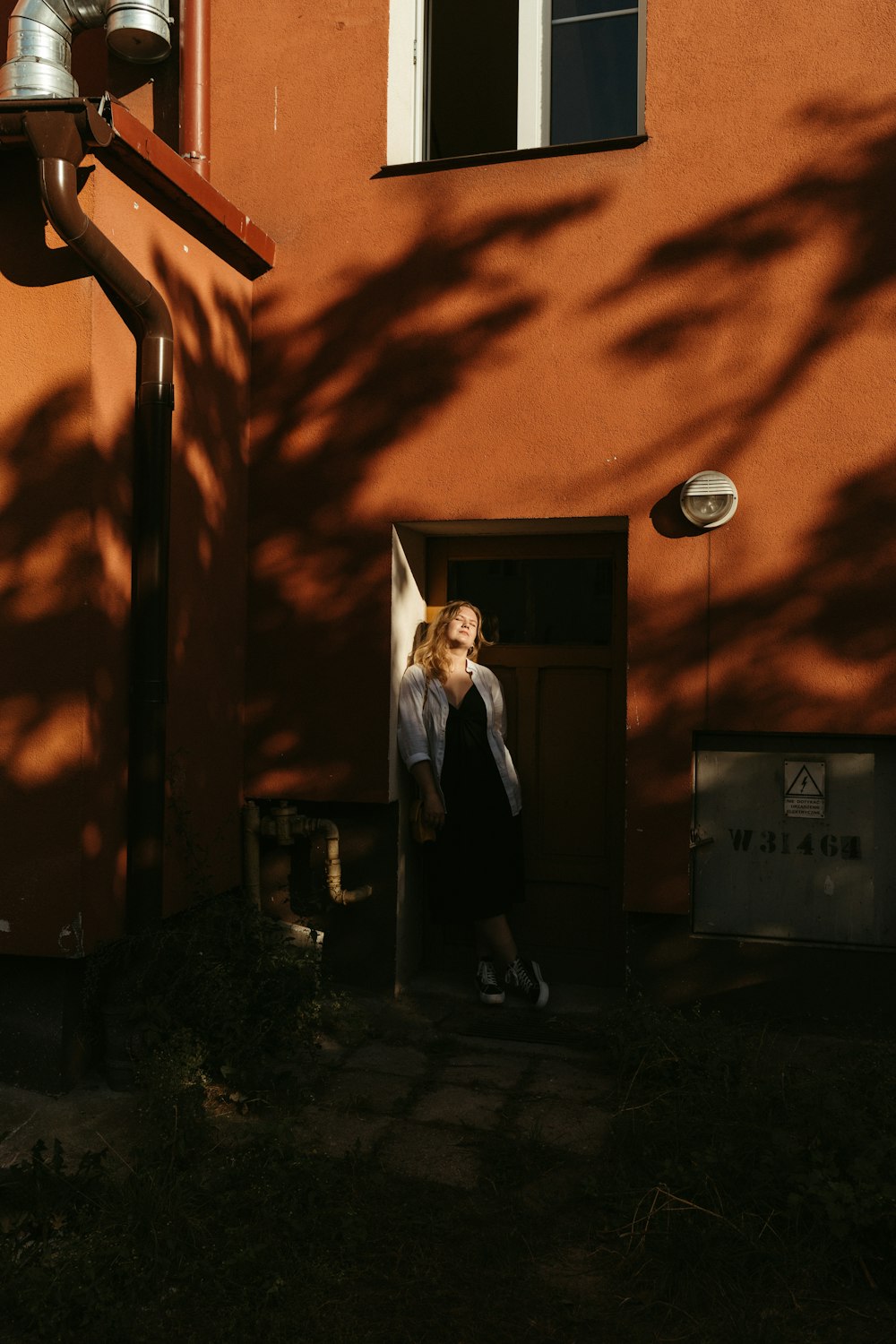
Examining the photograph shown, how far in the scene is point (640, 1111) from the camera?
405cm

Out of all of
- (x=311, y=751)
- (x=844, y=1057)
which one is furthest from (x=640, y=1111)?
(x=311, y=751)

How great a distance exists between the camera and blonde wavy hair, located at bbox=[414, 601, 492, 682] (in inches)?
217

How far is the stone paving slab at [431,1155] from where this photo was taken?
3.73 meters

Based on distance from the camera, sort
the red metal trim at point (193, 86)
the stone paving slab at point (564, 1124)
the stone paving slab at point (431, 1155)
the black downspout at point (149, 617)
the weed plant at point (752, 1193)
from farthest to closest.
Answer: the red metal trim at point (193, 86) → the black downspout at point (149, 617) → the stone paving slab at point (564, 1124) → the stone paving slab at point (431, 1155) → the weed plant at point (752, 1193)

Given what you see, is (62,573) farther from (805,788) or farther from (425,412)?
(805,788)

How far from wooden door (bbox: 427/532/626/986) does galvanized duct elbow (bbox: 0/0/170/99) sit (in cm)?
280

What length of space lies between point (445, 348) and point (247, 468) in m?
1.17

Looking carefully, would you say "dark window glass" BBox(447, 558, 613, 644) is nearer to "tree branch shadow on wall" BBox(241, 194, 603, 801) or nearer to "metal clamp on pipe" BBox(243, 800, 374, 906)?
"tree branch shadow on wall" BBox(241, 194, 603, 801)

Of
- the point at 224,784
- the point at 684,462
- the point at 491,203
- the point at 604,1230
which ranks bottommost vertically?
the point at 604,1230

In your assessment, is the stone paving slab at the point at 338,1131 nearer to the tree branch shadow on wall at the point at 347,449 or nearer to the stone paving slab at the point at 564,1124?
the stone paving slab at the point at 564,1124

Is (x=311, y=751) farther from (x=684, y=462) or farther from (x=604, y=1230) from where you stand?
(x=604, y=1230)

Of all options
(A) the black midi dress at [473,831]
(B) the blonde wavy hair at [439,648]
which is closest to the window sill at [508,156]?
(B) the blonde wavy hair at [439,648]

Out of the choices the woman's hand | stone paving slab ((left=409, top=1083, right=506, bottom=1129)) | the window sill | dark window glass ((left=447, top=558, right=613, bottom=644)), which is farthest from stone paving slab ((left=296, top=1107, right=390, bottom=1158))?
the window sill

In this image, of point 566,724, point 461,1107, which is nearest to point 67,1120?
point 461,1107
